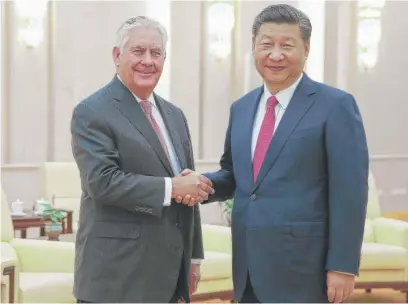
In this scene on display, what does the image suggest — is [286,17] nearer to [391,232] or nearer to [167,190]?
[167,190]

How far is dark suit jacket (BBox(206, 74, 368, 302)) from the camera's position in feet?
7.12

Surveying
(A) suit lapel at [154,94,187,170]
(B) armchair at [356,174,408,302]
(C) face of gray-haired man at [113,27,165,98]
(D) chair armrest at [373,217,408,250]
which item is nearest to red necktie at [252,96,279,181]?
(A) suit lapel at [154,94,187,170]

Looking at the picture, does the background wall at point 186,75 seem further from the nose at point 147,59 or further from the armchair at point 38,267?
the nose at point 147,59

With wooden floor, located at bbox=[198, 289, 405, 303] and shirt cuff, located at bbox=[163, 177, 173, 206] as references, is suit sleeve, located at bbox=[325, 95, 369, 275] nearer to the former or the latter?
shirt cuff, located at bbox=[163, 177, 173, 206]

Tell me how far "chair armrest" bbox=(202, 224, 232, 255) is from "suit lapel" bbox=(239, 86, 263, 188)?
233 centimetres

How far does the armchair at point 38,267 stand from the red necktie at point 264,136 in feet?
5.46

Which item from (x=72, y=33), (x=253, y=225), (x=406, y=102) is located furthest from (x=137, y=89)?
(x=406, y=102)

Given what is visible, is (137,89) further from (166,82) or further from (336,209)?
(166,82)

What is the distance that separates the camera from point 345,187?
2166 mm

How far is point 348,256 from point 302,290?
18cm

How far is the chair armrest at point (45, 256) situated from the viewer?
12.9 feet

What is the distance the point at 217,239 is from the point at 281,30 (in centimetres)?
263

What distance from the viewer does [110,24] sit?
7.11 m

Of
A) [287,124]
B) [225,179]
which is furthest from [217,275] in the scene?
[287,124]
